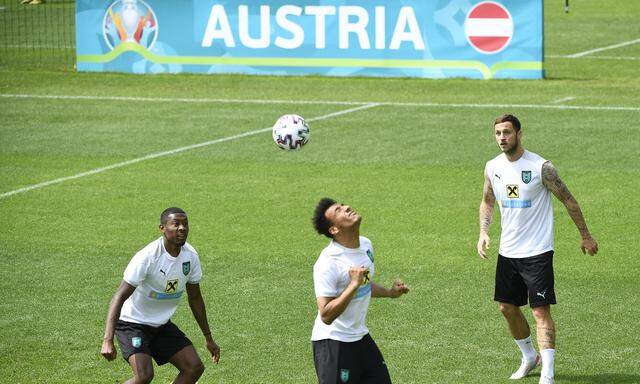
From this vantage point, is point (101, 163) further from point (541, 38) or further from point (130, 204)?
point (541, 38)

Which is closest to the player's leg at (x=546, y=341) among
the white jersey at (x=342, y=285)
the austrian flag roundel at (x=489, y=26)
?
the white jersey at (x=342, y=285)

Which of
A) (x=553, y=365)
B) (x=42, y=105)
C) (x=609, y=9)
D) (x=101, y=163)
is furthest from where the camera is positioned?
(x=609, y=9)

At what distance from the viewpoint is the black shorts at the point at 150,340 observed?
1090 centimetres

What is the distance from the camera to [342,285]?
962cm

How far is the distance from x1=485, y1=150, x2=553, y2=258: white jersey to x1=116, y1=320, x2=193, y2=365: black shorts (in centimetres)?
349

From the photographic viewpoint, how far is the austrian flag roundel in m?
30.0

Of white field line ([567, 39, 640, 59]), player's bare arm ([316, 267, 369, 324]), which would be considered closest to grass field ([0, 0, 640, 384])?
white field line ([567, 39, 640, 59])

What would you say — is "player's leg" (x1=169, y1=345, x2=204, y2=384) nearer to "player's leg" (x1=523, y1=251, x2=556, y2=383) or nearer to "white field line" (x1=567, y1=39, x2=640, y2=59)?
"player's leg" (x1=523, y1=251, x2=556, y2=383)

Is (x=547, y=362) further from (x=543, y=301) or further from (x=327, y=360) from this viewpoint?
(x=327, y=360)

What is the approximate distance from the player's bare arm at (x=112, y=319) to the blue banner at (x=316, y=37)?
20.9m

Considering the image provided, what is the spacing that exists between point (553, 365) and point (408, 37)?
65.5 ft

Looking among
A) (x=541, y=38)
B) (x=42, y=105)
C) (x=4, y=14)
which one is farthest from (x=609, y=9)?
(x=42, y=105)

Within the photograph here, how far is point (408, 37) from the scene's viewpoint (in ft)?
101

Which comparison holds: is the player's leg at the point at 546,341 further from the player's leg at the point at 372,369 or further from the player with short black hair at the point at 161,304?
the player with short black hair at the point at 161,304
